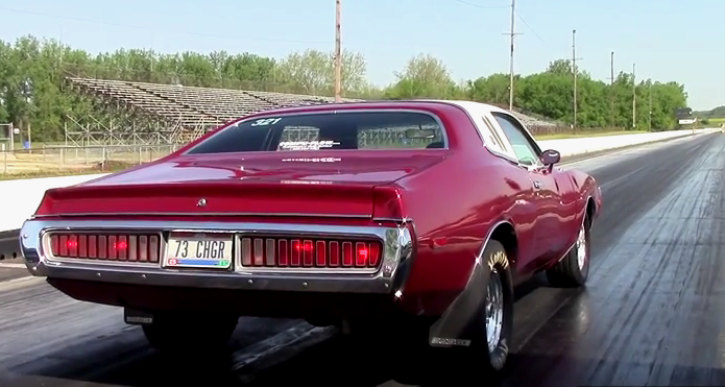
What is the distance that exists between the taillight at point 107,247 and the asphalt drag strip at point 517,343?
A: 922 mm

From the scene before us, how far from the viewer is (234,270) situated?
4.08m

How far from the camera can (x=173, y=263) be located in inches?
165

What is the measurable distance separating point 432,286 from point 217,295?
39.0 inches

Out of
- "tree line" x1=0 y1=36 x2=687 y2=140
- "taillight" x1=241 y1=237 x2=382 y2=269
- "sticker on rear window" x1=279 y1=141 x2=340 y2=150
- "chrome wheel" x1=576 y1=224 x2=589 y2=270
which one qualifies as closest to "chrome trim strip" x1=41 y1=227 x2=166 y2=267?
"taillight" x1=241 y1=237 x2=382 y2=269

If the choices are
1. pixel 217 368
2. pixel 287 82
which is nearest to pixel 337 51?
pixel 217 368

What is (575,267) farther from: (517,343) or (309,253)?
(309,253)

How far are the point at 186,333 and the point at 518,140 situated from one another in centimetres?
273

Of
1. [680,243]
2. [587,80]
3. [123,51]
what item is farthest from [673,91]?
[680,243]

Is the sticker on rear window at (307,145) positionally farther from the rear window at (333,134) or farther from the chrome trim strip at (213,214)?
the chrome trim strip at (213,214)

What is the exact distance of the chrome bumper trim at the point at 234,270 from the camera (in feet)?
12.7

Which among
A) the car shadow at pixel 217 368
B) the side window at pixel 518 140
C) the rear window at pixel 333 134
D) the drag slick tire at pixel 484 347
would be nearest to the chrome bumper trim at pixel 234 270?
the drag slick tire at pixel 484 347

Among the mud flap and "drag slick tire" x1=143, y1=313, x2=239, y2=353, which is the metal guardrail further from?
the mud flap

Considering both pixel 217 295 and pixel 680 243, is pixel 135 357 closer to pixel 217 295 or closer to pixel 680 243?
pixel 217 295

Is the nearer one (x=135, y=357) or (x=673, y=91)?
(x=135, y=357)
